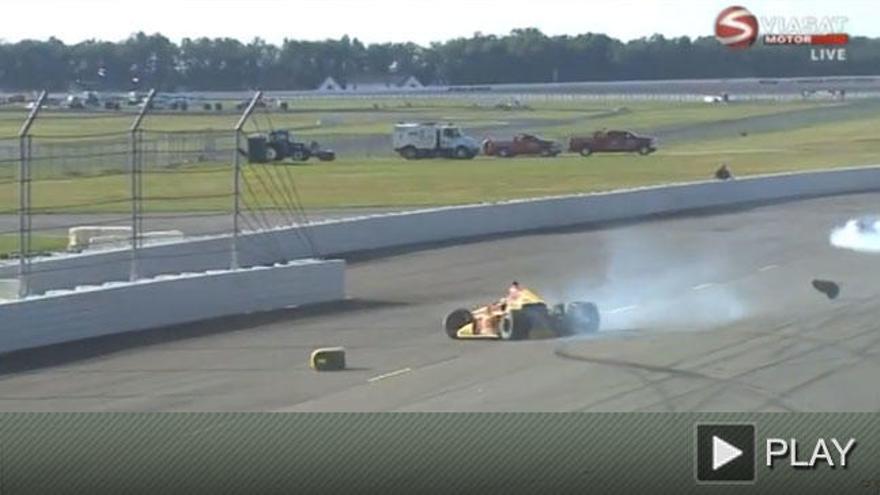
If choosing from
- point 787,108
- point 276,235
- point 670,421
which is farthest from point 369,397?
point 787,108

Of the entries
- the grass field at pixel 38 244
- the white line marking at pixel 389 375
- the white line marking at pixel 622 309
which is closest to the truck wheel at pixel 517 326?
the white line marking at pixel 389 375

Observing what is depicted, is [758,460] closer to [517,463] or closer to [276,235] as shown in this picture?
[517,463]

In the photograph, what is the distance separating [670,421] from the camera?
8805mm

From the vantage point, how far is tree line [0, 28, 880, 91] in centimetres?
2291

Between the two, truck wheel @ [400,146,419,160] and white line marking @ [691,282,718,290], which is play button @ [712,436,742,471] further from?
truck wheel @ [400,146,419,160]

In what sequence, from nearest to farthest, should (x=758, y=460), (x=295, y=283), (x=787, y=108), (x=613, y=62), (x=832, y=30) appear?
(x=758, y=460), (x=832, y=30), (x=295, y=283), (x=613, y=62), (x=787, y=108)

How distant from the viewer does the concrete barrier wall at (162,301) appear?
1966cm

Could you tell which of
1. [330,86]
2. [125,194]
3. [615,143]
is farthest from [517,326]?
[615,143]

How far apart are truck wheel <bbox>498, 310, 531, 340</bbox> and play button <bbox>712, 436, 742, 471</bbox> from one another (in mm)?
11871

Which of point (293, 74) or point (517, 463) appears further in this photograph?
point (293, 74)

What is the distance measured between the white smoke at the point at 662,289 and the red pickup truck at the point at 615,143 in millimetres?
39788

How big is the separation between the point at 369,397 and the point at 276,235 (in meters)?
14.1

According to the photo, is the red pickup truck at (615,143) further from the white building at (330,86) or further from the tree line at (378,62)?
the white building at (330,86)

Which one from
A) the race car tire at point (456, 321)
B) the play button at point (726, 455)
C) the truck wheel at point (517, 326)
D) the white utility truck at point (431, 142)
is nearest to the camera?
the play button at point (726, 455)
